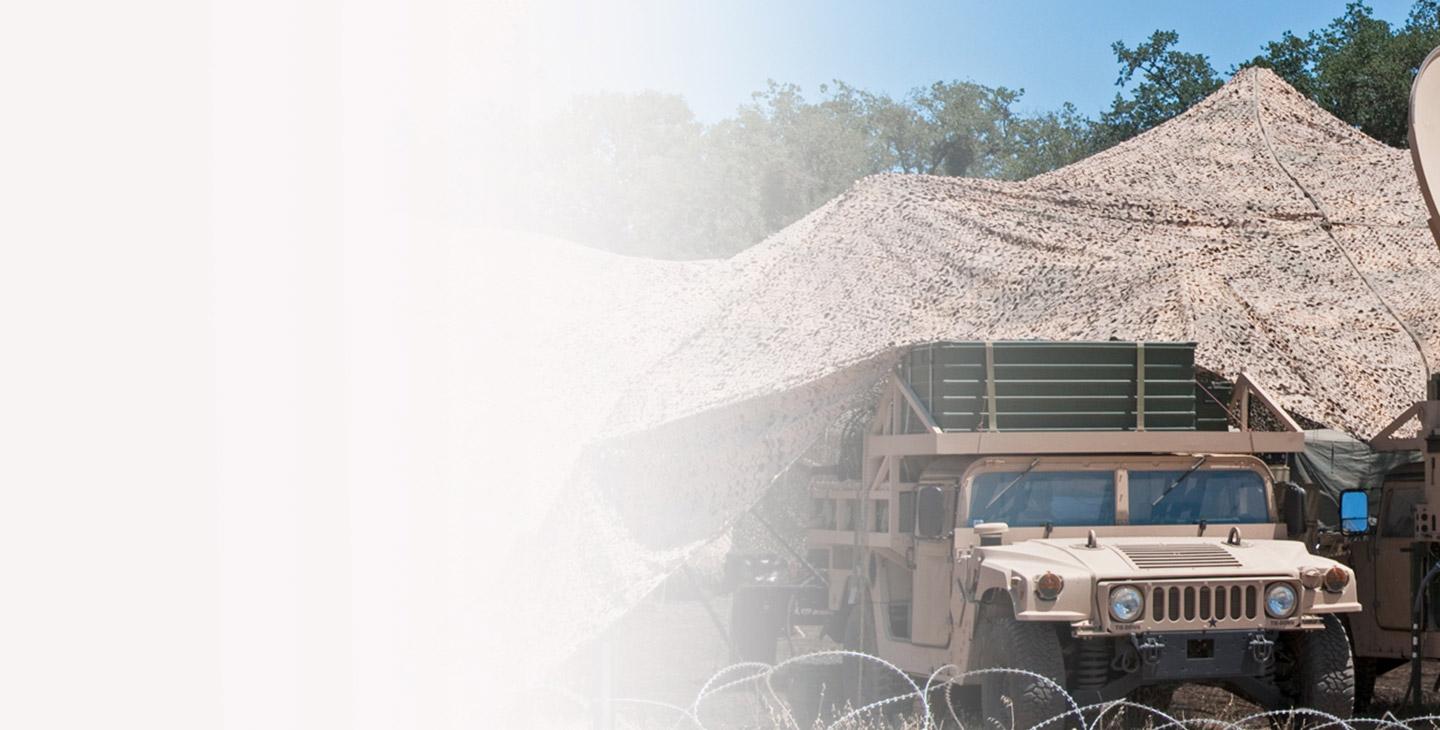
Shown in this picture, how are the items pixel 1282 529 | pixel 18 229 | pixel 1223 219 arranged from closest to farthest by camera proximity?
1. pixel 18 229
2. pixel 1282 529
3. pixel 1223 219

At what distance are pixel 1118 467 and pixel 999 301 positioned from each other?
569 centimetres

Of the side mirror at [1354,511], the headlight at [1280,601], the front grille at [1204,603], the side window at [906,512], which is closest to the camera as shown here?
the front grille at [1204,603]

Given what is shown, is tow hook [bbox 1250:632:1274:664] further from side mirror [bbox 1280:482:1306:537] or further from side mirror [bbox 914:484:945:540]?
side mirror [bbox 914:484:945:540]

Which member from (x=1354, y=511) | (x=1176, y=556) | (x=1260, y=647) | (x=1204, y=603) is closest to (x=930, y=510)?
(x=1176, y=556)

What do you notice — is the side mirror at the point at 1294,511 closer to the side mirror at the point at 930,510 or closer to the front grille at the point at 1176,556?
the front grille at the point at 1176,556

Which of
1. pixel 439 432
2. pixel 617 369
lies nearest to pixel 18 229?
pixel 439 432

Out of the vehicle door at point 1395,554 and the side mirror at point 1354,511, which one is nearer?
the side mirror at point 1354,511

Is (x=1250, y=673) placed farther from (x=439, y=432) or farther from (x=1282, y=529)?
(x=439, y=432)

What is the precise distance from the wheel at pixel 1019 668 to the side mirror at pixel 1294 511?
7.00ft

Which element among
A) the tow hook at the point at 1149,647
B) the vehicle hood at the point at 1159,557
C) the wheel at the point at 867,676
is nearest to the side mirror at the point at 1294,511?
the vehicle hood at the point at 1159,557

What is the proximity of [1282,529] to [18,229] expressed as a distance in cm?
771

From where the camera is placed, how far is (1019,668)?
32.5 feet

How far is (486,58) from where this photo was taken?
65.9ft

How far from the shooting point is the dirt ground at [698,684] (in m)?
11.7
